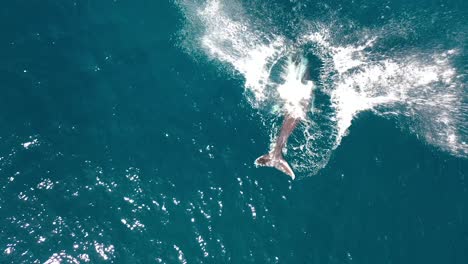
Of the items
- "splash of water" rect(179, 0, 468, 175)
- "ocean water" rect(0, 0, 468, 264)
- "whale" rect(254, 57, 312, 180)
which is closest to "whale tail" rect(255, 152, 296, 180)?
"whale" rect(254, 57, 312, 180)

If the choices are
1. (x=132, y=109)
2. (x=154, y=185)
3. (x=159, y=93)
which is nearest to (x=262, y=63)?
(x=159, y=93)

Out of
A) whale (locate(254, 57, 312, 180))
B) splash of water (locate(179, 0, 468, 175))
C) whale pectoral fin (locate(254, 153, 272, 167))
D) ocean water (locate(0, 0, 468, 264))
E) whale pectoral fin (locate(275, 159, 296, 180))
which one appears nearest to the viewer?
ocean water (locate(0, 0, 468, 264))

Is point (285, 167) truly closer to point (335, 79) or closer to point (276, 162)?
point (276, 162)

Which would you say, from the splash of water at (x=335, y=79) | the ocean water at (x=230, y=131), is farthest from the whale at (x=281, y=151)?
the splash of water at (x=335, y=79)

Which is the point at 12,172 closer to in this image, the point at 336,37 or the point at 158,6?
the point at 158,6

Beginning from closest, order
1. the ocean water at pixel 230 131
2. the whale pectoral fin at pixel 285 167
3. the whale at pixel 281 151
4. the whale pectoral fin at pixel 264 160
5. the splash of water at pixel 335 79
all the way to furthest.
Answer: the ocean water at pixel 230 131 → the whale pectoral fin at pixel 285 167 → the whale at pixel 281 151 → the whale pectoral fin at pixel 264 160 → the splash of water at pixel 335 79

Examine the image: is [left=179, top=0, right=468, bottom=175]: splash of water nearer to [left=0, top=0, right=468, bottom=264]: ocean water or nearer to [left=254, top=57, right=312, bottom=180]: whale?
[left=0, top=0, right=468, bottom=264]: ocean water

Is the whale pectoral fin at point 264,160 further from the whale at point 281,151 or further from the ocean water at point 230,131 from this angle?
the ocean water at point 230,131

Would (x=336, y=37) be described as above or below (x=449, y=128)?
above
